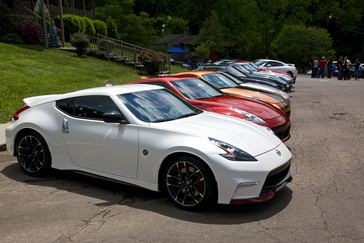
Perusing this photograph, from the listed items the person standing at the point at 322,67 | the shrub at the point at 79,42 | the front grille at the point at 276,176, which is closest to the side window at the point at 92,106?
the front grille at the point at 276,176

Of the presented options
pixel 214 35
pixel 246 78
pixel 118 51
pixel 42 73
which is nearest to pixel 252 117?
pixel 246 78

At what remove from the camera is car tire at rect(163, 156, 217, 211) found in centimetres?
497

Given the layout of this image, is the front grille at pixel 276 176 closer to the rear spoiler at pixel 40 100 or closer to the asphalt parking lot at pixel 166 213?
the asphalt parking lot at pixel 166 213

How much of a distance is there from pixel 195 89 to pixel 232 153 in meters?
4.32

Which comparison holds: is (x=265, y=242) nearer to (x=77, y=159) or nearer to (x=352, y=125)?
(x=77, y=159)

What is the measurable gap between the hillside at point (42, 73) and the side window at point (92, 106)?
520 centimetres

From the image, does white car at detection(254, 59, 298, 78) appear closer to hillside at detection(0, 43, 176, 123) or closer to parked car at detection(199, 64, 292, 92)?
hillside at detection(0, 43, 176, 123)

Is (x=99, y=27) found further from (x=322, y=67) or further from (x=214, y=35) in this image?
(x=214, y=35)

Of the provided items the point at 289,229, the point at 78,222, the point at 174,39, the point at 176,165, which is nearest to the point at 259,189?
the point at 289,229

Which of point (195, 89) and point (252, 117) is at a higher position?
point (195, 89)

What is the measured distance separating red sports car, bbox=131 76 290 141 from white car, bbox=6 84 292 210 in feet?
6.12

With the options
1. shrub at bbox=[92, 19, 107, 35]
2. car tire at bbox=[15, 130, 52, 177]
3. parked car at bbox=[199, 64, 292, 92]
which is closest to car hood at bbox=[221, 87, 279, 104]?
parked car at bbox=[199, 64, 292, 92]

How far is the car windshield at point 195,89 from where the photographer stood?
8.90m

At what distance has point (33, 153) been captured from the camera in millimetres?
6543
